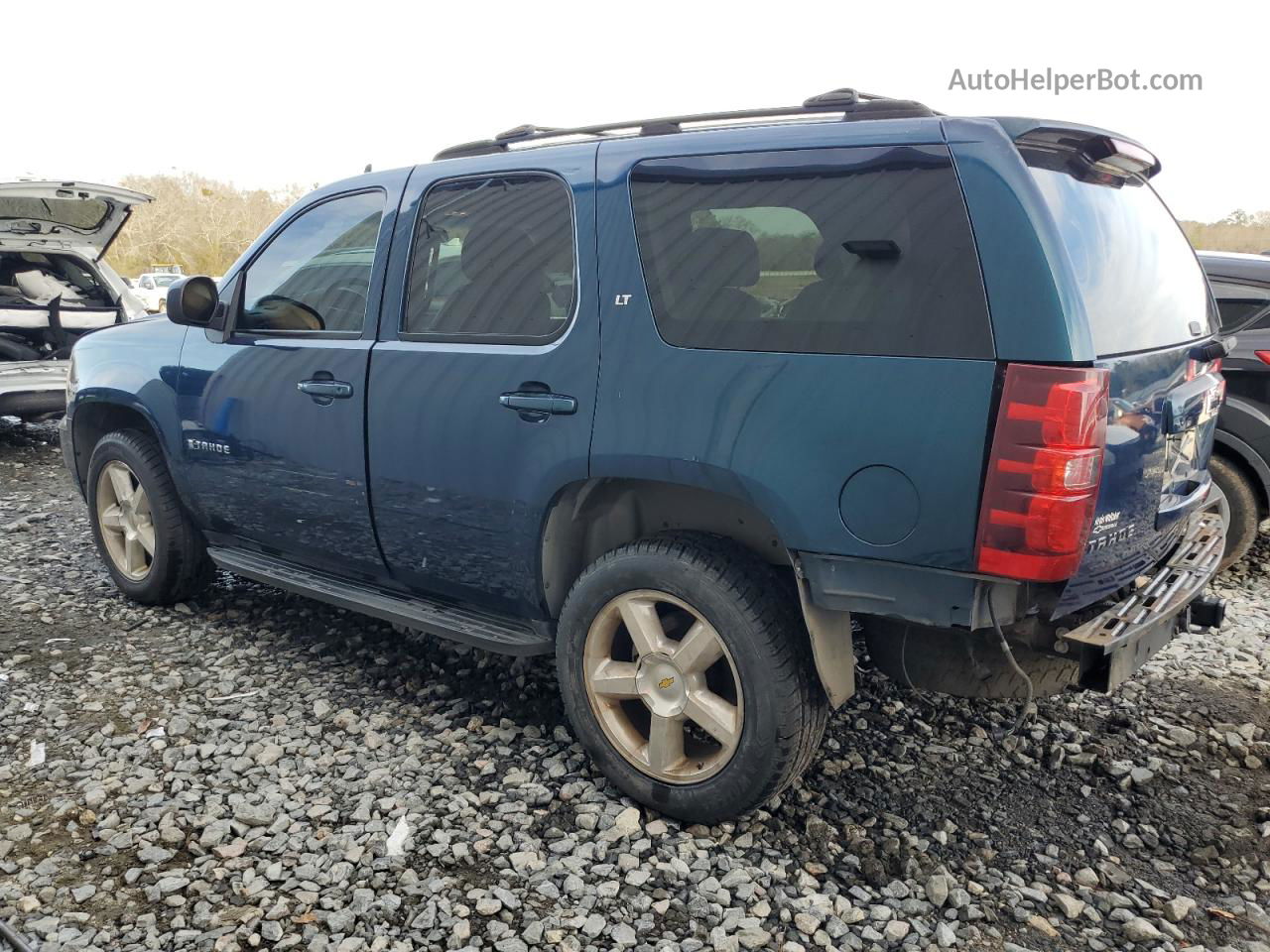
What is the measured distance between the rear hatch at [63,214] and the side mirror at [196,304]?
4478mm

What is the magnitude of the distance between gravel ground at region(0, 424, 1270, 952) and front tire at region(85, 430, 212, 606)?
394 mm

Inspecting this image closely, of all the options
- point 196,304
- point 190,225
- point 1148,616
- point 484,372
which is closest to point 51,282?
point 196,304

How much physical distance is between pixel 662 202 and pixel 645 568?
1057 mm

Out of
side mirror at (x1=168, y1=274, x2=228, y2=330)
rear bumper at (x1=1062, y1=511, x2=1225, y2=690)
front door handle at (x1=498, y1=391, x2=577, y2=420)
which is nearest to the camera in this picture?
rear bumper at (x1=1062, y1=511, x2=1225, y2=690)

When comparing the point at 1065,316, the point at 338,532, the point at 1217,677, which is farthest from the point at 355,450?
the point at 1217,677

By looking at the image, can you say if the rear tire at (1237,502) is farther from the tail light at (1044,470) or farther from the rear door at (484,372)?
the rear door at (484,372)

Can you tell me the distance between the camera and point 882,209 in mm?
2381

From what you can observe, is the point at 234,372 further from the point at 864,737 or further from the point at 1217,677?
the point at 1217,677

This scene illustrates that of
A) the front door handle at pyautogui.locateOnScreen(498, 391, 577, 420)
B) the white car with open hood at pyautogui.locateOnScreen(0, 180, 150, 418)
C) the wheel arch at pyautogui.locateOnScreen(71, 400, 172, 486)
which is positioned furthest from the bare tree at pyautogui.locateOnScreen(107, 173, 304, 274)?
the front door handle at pyautogui.locateOnScreen(498, 391, 577, 420)

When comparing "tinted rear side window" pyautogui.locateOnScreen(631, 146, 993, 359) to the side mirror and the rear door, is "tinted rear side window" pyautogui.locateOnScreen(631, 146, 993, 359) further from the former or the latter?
the side mirror

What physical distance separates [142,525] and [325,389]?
1695 mm

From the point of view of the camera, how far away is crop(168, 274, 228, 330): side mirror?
12.6ft

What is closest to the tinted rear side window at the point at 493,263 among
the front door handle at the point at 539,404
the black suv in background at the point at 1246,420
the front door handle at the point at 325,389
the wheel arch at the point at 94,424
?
the front door handle at the point at 539,404

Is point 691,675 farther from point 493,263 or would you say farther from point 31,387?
point 31,387
